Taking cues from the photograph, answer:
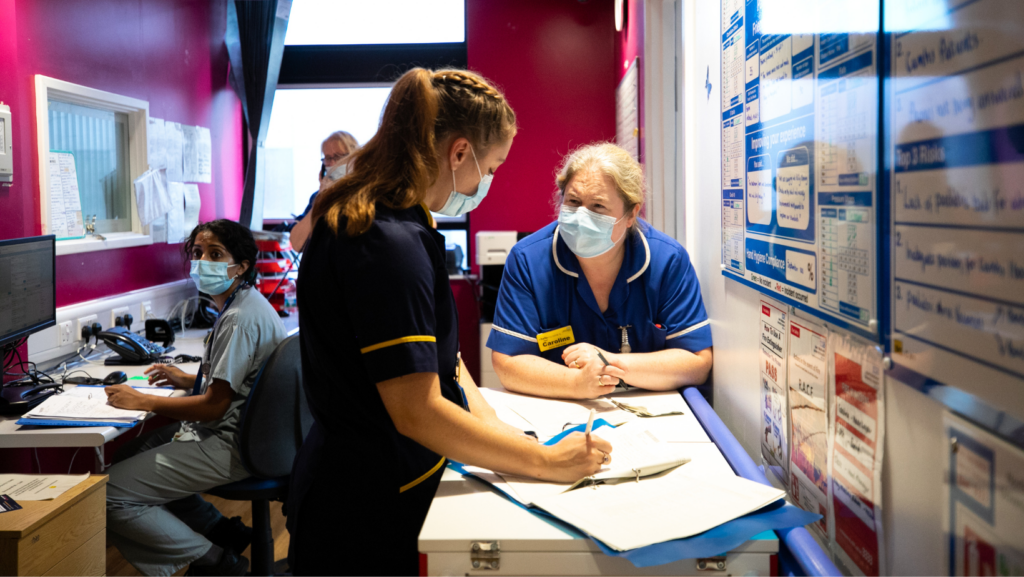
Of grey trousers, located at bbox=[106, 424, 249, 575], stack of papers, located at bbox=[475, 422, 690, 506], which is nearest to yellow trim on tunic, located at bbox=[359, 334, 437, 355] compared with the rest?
stack of papers, located at bbox=[475, 422, 690, 506]

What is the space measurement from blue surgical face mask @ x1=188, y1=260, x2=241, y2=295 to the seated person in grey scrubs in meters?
0.02

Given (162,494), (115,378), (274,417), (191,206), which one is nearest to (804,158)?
(274,417)

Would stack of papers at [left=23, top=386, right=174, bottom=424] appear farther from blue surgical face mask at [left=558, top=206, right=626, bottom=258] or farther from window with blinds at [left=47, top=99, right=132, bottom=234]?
blue surgical face mask at [left=558, top=206, right=626, bottom=258]

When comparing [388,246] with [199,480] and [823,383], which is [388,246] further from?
[199,480]

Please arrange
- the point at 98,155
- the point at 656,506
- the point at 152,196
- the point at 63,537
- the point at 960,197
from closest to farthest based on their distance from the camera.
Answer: the point at 960,197, the point at 656,506, the point at 63,537, the point at 98,155, the point at 152,196

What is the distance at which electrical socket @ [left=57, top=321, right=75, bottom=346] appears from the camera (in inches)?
105

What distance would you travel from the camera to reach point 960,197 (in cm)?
63

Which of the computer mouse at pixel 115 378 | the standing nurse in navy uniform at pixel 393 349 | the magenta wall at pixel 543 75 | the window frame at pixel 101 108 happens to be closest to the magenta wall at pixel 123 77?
the window frame at pixel 101 108

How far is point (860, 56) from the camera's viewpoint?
83cm

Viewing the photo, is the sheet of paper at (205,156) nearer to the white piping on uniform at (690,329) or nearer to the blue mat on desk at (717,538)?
the white piping on uniform at (690,329)

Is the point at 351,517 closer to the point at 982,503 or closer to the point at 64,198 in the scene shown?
the point at 982,503

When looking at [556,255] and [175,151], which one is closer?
[556,255]

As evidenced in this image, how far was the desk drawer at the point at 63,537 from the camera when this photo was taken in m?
1.56

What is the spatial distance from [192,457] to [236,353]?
0.35 metres
